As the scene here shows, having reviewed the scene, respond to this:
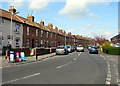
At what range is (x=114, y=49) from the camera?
31.9 metres

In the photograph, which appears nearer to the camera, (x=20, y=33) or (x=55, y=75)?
(x=55, y=75)

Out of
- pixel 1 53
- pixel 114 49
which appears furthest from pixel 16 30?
pixel 114 49

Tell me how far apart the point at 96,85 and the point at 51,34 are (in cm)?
4470

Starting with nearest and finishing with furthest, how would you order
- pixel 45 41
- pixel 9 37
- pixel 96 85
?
pixel 96 85 → pixel 9 37 → pixel 45 41

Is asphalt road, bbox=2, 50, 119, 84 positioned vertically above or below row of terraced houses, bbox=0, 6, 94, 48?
below

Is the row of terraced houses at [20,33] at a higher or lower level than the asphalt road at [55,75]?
higher

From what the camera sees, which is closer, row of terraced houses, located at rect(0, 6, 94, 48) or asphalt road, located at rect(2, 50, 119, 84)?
asphalt road, located at rect(2, 50, 119, 84)

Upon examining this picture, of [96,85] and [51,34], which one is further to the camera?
[51,34]

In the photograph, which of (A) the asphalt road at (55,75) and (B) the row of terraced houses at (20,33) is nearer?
(A) the asphalt road at (55,75)

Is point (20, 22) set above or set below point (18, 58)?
above

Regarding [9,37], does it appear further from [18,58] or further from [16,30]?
[18,58]

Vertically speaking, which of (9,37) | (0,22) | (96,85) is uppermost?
(0,22)

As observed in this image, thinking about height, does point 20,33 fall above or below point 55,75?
above

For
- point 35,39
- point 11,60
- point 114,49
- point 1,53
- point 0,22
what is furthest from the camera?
point 35,39
